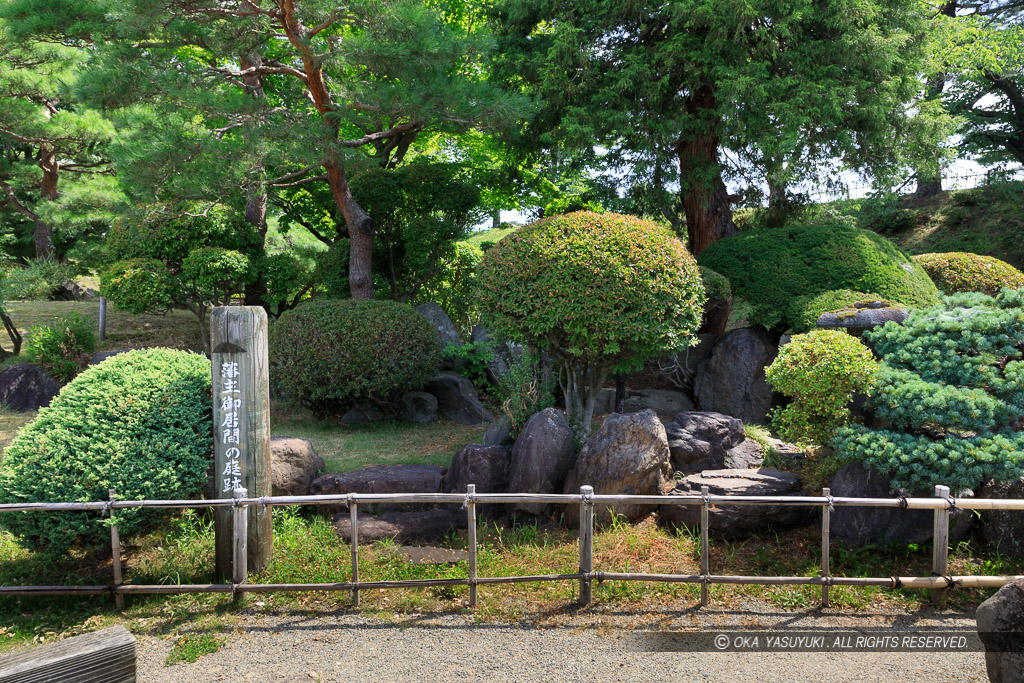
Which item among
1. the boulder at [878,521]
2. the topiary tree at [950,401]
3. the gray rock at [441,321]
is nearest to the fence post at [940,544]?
the topiary tree at [950,401]

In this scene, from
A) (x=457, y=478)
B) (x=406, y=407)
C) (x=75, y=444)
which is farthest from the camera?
(x=406, y=407)

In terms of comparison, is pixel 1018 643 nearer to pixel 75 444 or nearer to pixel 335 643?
pixel 335 643

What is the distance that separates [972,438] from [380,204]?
9431 millimetres

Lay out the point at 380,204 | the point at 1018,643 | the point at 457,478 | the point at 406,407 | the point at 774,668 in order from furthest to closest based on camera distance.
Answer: the point at 380,204
the point at 406,407
the point at 457,478
the point at 774,668
the point at 1018,643

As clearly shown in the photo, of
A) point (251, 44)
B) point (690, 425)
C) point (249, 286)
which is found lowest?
point (690, 425)

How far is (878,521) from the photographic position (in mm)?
4965

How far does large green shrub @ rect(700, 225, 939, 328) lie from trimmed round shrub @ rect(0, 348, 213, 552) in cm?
674

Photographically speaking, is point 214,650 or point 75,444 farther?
point 75,444

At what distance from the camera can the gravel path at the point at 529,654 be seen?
11.8 feet

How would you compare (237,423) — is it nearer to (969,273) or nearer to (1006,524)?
(1006,524)

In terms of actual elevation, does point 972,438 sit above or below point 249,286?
below

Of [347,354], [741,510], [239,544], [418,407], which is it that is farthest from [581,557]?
[418,407]

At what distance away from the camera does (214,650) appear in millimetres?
3902

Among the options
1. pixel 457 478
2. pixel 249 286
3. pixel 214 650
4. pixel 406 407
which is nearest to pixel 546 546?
pixel 457 478
